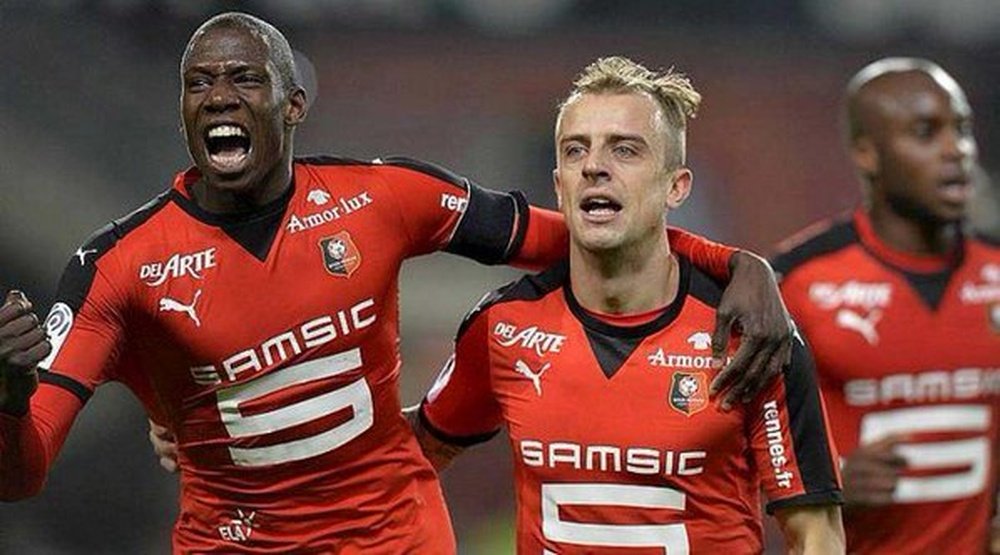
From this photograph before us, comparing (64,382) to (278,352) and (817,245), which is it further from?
(817,245)

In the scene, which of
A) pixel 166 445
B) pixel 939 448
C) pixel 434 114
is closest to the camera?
pixel 166 445

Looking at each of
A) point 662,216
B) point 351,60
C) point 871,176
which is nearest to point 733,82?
point 351,60

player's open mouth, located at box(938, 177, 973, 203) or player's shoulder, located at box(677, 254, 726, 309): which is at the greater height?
player's shoulder, located at box(677, 254, 726, 309)

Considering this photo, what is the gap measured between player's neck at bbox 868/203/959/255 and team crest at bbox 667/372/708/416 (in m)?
2.18

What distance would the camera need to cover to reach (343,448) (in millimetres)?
4523

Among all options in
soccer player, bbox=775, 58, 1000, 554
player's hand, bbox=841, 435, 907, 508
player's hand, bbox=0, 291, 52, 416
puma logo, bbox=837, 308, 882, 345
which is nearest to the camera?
player's hand, bbox=0, 291, 52, 416

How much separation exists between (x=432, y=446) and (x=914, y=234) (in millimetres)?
2135

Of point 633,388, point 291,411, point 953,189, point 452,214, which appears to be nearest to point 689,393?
point 633,388

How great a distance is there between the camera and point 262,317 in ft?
14.5

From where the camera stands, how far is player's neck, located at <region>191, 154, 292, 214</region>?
449 centimetres

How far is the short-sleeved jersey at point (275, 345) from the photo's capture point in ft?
14.4

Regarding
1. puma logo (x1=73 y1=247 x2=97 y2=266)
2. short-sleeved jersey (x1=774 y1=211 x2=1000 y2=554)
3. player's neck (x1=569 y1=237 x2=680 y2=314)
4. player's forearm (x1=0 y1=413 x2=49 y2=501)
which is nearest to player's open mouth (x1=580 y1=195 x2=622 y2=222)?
player's neck (x1=569 y1=237 x2=680 y2=314)

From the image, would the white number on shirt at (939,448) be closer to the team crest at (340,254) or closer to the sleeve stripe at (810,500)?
the sleeve stripe at (810,500)

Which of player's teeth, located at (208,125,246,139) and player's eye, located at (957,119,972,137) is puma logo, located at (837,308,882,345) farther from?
player's teeth, located at (208,125,246,139)
